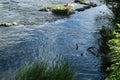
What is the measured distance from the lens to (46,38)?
1053 inches

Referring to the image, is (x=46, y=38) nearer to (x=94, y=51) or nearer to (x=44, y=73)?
(x=94, y=51)

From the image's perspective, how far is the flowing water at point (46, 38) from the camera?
2015 centimetres

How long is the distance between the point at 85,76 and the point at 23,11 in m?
19.1

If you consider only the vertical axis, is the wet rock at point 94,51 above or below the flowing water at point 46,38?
below

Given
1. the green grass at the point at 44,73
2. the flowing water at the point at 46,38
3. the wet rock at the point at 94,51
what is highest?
the green grass at the point at 44,73

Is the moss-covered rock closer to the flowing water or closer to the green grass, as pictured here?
the flowing water

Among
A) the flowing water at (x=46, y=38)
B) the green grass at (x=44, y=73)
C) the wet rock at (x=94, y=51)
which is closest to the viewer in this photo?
the green grass at (x=44, y=73)

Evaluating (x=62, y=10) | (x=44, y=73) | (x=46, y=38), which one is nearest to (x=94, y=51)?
(x=46, y=38)

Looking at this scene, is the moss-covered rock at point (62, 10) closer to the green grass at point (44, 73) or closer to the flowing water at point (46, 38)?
the flowing water at point (46, 38)

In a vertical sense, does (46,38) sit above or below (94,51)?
above

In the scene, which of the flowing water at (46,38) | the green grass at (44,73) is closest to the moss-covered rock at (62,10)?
the flowing water at (46,38)

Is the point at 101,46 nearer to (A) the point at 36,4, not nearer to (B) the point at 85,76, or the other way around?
(B) the point at 85,76

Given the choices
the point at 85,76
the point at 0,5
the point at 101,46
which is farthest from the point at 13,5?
the point at 85,76

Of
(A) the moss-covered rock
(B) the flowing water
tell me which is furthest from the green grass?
(A) the moss-covered rock
